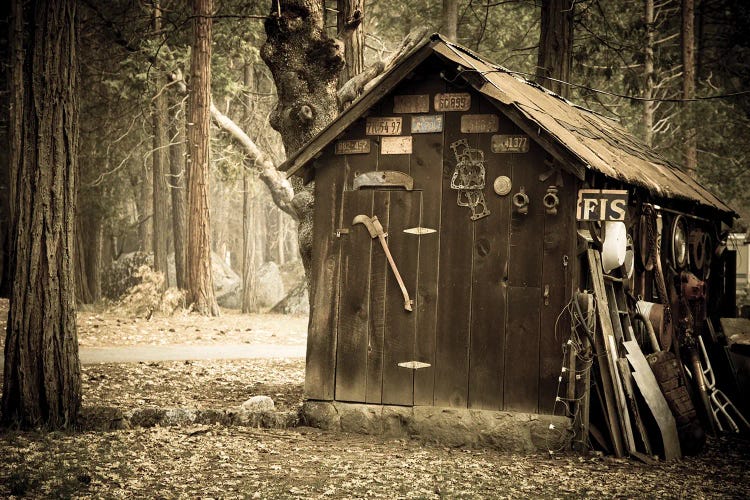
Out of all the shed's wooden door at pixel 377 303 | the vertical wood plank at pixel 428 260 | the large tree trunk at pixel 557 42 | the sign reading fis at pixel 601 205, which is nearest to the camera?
the sign reading fis at pixel 601 205

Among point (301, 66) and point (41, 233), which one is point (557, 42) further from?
point (41, 233)

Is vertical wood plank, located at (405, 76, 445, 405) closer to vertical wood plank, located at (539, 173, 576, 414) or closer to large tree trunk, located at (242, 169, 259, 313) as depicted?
vertical wood plank, located at (539, 173, 576, 414)

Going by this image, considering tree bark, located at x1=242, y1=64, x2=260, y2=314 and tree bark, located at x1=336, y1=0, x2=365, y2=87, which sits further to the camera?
tree bark, located at x1=242, y1=64, x2=260, y2=314

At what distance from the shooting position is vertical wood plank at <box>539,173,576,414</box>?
8.42 metres

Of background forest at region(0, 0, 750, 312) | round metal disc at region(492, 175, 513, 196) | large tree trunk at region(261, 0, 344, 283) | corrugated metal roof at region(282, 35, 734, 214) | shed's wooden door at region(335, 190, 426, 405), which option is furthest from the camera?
background forest at region(0, 0, 750, 312)

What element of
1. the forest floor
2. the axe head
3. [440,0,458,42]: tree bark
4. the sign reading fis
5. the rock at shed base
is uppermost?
[440,0,458,42]: tree bark

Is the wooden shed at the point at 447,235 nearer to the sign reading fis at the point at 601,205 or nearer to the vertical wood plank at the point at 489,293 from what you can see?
the vertical wood plank at the point at 489,293

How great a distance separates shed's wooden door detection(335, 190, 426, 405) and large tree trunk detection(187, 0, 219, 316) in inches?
387

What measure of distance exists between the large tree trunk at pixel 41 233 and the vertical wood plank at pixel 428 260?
3.61 metres

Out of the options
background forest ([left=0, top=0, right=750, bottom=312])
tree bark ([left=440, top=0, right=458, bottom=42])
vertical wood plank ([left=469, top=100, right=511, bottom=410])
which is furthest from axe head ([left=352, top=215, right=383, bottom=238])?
tree bark ([left=440, top=0, right=458, bottom=42])

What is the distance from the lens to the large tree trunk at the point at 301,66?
1127 cm

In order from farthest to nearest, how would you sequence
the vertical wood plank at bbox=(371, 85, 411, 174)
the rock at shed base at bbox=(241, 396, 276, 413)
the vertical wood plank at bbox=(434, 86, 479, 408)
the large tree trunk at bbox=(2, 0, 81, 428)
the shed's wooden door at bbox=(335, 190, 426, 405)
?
the rock at shed base at bbox=(241, 396, 276, 413) → the vertical wood plank at bbox=(371, 85, 411, 174) → the shed's wooden door at bbox=(335, 190, 426, 405) → the vertical wood plank at bbox=(434, 86, 479, 408) → the large tree trunk at bbox=(2, 0, 81, 428)

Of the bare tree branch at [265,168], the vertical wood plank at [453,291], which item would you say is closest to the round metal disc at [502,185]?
the vertical wood plank at [453,291]

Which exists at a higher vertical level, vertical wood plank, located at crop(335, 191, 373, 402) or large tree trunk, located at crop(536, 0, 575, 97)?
large tree trunk, located at crop(536, 0, 575, 97)
